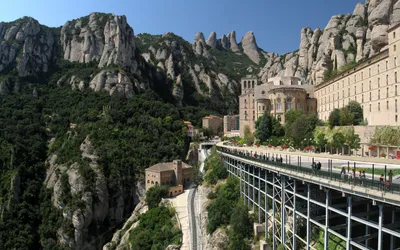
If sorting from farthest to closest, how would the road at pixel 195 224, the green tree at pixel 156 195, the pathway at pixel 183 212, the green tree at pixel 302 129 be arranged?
the green tree at pixel 156 195 → the green tree at pixel 302 129 → the pathway at pixel 183 212 → the road at pixel 195 224

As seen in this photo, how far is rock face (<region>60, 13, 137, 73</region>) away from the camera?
9950cm

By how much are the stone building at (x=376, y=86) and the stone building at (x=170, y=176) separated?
105ft

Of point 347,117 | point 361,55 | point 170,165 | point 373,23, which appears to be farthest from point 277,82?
point 170,165

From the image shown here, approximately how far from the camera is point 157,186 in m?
49.1

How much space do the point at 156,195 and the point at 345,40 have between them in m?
60.0

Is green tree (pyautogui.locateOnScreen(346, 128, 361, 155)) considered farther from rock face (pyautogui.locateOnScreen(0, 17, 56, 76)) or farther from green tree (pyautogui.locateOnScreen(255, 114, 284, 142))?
rock face (pyautogui.locateOnScreen(0, 17, 56, 76))

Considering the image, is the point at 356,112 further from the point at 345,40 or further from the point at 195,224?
the point at 345,40

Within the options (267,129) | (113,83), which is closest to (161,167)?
(267,129)

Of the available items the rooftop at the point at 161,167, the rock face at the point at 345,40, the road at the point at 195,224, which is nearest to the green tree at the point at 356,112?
the rock face at the point at 345,40

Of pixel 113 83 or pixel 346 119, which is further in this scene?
pixel 113 83

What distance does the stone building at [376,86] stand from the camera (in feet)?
122

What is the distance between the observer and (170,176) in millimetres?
53625

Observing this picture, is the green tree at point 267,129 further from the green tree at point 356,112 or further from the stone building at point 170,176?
the stone building at point 170,176

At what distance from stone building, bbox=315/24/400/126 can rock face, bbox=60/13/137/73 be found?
231 feet
